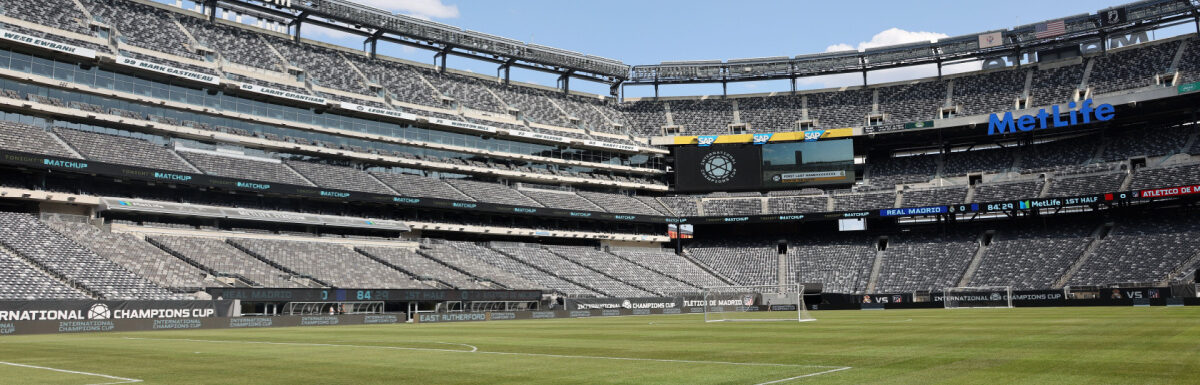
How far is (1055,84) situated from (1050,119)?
4.73 m

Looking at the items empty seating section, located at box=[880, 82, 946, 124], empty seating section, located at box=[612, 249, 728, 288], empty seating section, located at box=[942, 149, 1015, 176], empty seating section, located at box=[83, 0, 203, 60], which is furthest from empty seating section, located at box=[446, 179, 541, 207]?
empty seating section, located at box=[942, 149, 1015, 176]

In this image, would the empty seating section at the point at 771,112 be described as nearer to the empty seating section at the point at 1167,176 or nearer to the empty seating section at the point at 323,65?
the empty seating section at the point at 1167,176

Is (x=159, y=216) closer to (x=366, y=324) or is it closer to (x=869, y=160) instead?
(x=366, y=324)

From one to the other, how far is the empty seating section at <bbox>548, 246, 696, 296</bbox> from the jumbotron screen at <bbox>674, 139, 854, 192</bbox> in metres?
13.5

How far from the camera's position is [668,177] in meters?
94.8

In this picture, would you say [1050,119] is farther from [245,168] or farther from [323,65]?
[245,168]

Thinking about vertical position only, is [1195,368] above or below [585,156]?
below

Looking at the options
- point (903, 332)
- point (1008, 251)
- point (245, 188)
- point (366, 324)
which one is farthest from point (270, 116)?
point (1008, 251)

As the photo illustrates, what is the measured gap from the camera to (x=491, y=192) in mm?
79938

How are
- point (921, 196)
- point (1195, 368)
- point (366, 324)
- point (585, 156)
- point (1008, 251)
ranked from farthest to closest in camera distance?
point (585, 156) < point (921, 196) < point (1008, 251) < point (366, 324) < point (1195, 368)

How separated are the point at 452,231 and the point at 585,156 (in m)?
18.9

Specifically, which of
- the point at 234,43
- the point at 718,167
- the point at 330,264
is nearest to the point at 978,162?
the point at 718,167

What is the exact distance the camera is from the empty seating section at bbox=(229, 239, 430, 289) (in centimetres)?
5847

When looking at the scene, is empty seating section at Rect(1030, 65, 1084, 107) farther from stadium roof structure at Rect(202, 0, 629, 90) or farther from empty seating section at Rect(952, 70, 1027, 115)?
stadium roof structure at Rect(202, 0, 629, 90)
